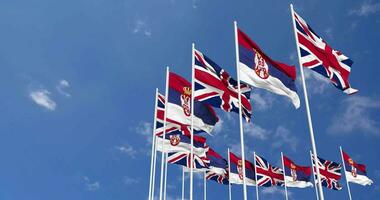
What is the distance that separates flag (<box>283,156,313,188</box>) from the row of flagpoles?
38.7 feet

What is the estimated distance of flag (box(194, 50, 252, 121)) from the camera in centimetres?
1870

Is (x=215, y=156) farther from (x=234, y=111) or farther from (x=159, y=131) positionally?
(x=234, y=111)

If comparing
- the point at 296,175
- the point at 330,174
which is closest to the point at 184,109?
the point at 296,175

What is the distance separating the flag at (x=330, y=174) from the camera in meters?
34.5

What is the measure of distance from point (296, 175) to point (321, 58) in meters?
21.9

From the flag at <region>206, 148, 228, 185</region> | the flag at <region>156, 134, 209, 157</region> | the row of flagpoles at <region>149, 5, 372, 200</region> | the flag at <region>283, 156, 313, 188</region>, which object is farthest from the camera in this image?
the flag at <region>283, 156, 313, 188</region>

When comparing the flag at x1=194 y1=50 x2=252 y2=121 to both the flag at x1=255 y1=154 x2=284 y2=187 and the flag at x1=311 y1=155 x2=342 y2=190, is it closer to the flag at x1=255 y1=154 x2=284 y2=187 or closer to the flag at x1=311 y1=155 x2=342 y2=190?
the flag at x1=255 y1=154 x2=284 y2=187

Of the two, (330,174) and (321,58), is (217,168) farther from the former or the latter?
(321,58)

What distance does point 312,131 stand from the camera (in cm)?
1373

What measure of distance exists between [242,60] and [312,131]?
13.6 ft

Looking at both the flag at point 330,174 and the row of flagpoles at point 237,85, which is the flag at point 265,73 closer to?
the row of flagpoles at point 237,85

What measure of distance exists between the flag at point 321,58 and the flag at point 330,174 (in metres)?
19.6

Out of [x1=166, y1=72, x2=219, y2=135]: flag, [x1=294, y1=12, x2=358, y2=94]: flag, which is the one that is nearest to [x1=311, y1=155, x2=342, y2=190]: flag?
[x1=166, y1=72, x2=219, y2=135]: flag

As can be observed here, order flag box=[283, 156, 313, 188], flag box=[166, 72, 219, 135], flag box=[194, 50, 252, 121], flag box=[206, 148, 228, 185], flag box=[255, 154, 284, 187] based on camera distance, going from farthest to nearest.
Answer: flag box=[283, 156, 313, 188]
flag box=[255, 154, 284, 187]
flag box=[206, 148, 228, 185]
flag box=[166, 72, 219, 135]
flag box=[194, 50, 252, 121]
